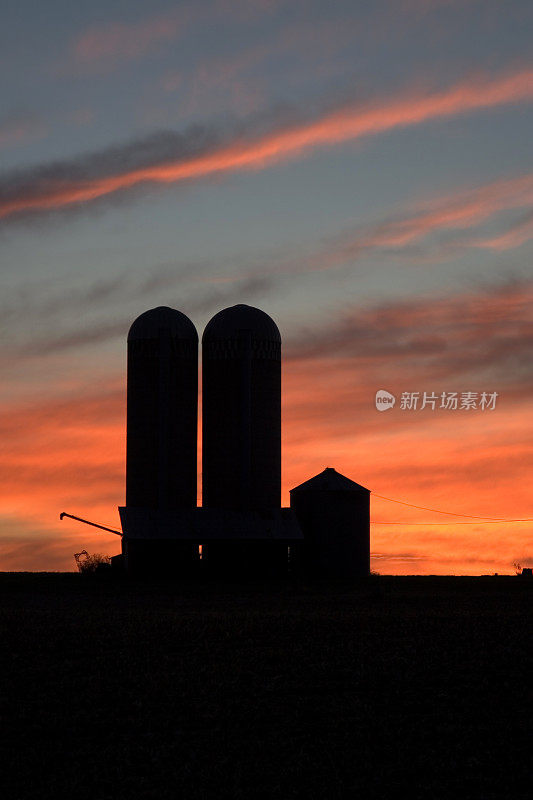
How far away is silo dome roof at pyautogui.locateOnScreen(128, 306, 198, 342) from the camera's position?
2921 inches

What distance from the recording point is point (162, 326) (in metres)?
74.2

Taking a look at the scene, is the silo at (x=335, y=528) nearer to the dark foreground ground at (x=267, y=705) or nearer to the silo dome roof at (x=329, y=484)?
the silo dome roof at (x=329, y=484)

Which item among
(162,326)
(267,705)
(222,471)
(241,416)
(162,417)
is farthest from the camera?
(162,326)

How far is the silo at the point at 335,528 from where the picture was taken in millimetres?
74000

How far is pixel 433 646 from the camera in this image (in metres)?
32.7

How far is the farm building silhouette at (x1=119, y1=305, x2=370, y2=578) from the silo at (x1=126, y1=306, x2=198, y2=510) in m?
0.06

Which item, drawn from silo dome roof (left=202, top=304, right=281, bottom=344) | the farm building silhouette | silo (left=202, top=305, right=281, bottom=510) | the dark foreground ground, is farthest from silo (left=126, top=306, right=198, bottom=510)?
the dark foreground ground

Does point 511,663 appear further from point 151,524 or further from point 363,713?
point 151,524

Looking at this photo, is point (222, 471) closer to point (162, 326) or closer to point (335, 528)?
point (335, 528)

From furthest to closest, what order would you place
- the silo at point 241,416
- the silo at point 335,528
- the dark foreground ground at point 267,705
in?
the silo at point 335,528
the silo at point 241,416
the dark foreground ground at point 267,705

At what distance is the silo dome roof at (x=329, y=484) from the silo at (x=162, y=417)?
7665 millimetres

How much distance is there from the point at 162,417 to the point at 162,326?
6195 mm

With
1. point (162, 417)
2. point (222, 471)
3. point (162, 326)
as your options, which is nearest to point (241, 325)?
point (162, 326)

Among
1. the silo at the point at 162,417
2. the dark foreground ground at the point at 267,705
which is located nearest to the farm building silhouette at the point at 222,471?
the silo at the point at 162,417
